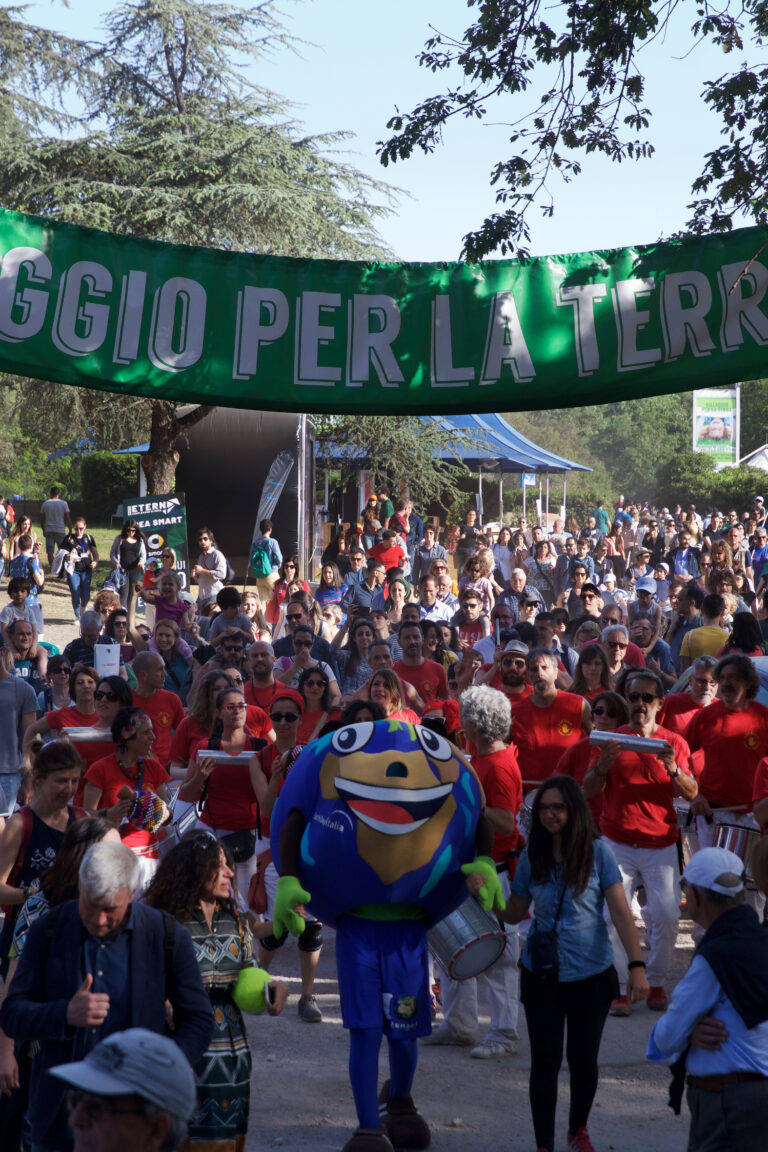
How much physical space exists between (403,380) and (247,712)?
2.85m

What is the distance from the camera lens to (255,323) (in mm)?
6016

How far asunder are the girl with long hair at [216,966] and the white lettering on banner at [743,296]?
346 cm

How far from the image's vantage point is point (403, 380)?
6082mm

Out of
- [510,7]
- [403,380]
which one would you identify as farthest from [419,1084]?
[510,7]

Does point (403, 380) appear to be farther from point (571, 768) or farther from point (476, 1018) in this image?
point (476, 1018)

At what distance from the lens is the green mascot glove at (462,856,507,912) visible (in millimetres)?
5273

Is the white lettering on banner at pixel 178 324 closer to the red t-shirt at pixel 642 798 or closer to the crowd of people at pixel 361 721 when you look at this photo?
the crowd of people at pixel 361 721

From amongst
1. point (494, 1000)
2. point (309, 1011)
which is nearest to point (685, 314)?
point (494, 1000)

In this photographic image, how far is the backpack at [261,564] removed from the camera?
700 inches

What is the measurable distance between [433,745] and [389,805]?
36 centimetres

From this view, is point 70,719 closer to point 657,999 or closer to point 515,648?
point 515,648

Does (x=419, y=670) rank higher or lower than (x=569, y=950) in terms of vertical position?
higher

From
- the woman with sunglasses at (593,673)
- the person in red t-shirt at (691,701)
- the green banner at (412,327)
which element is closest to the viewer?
the green banner at (412,327)

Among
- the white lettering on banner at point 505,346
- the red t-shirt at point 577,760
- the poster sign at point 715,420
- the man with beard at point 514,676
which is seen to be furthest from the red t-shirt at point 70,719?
the poster sign at point 715,420
